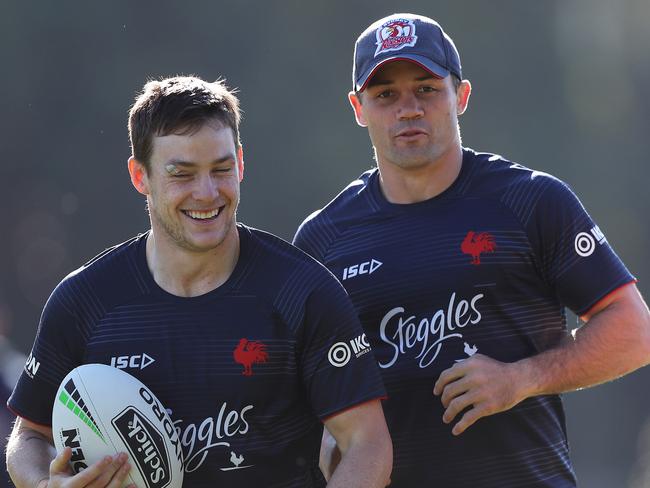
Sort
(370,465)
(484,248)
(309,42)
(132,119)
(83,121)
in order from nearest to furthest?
(370,465)
(132,119)
(484,248)
(83,121)
(309,42)

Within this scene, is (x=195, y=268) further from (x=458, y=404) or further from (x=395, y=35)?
(x=395, y=35)

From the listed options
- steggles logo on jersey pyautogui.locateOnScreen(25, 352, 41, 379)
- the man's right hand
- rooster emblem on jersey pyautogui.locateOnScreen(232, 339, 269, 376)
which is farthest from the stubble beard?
the man's right hand

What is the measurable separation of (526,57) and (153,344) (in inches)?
686

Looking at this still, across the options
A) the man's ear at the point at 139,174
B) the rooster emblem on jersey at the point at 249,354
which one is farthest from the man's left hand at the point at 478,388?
the man's ear at the point at 139,174

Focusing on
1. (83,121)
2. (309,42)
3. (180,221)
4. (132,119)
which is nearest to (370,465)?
(180,221)

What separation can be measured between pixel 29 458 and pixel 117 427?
0.38 meters

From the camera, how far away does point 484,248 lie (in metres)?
3.90

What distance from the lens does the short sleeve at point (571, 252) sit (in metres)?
3.78

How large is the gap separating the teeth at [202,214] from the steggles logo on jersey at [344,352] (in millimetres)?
533

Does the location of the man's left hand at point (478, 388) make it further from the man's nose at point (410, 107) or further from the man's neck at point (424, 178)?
the man's nose at point (410, 107)

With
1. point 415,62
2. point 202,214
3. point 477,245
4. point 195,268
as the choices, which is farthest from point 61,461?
point 415,62

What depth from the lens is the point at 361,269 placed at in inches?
159

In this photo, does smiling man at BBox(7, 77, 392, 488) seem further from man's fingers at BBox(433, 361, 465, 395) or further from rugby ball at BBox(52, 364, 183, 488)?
man's fingers at BBox(433, 361, 465, 395)

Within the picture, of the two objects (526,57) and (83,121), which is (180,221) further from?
(526,57)
